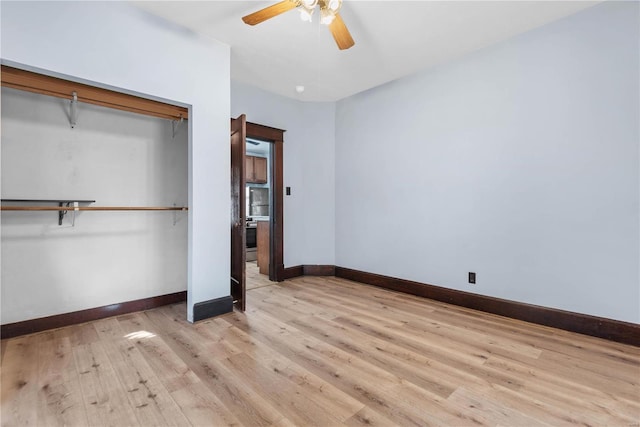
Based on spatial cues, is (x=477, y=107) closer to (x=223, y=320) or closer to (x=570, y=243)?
(x=570, y=243)

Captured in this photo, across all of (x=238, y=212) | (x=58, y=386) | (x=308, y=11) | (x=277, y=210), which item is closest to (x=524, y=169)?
(x=308, y=11)

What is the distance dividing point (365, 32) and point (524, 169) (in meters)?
2.02

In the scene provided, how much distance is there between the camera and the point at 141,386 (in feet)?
5.76

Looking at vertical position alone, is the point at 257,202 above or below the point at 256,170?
below

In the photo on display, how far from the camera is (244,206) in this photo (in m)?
3.12

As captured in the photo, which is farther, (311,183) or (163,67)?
(311,183)

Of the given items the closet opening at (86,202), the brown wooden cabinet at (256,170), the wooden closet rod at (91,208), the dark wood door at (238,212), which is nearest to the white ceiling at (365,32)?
the dark wood door at (238,212)

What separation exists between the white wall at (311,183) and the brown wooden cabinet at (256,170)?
3063mm

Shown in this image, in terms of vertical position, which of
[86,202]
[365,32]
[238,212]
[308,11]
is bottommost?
[238,212]

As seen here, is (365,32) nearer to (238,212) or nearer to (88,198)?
(238,212)

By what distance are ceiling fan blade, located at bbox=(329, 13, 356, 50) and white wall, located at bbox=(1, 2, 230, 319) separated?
1322mm

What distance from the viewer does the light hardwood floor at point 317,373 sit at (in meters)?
1.52

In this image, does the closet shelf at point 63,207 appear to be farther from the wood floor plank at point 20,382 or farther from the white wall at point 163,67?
the wood floor plank at point 20,382

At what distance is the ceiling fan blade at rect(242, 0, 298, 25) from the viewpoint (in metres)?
2.02
